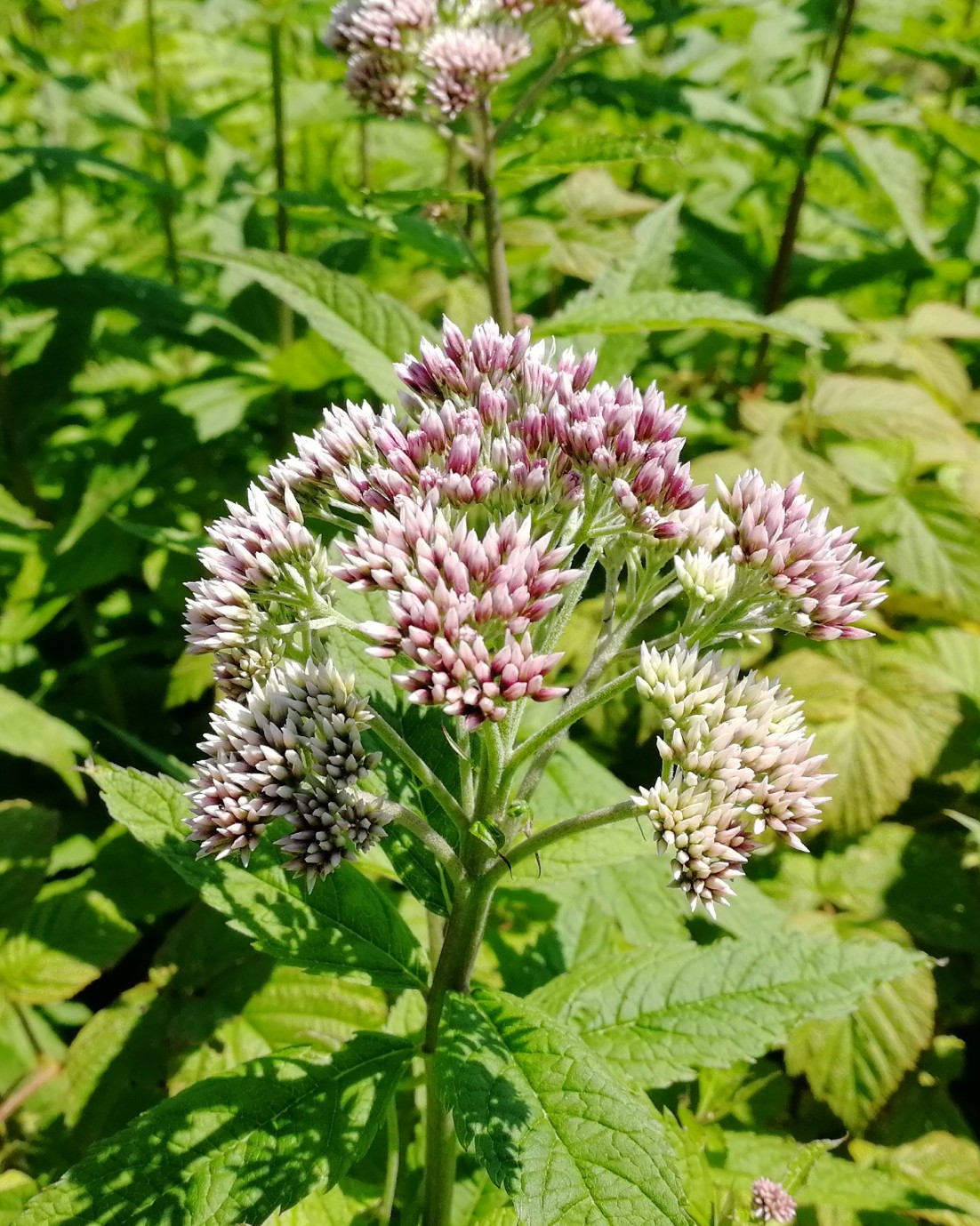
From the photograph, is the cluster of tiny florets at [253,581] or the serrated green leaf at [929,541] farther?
the serrated green leaf at [929,541]

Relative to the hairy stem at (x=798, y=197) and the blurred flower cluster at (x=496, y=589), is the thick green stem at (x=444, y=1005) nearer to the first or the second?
the blurred flower cluster at (x=496, y=589)

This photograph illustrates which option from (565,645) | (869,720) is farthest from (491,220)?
(869,720)

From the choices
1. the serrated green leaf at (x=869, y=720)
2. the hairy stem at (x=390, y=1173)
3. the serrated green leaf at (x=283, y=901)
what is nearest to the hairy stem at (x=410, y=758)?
the serrated green leaf at (x=283, y=901)

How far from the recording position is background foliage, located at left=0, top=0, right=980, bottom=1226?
221cm

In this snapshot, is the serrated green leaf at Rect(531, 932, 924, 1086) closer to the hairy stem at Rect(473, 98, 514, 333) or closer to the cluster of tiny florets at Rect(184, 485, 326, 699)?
the cluster of tiny florets at Rect(184, 485, 326, 699)

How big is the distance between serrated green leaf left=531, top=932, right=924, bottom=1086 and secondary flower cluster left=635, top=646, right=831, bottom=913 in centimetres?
47

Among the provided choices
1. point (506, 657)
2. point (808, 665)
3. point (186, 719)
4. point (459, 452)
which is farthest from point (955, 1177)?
point (186, 719)

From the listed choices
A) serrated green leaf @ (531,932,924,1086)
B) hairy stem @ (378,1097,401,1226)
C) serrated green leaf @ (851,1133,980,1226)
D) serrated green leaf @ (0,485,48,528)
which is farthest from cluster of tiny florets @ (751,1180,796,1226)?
→ serrated green leaf @ (0,485,48,528)

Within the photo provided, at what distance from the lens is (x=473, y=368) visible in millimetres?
2035

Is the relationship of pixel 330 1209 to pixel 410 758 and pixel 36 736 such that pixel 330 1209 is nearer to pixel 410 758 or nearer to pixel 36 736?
pixel 410 758

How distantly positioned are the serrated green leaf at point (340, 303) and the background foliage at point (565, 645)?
1cm

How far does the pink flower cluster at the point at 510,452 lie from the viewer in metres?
1.82

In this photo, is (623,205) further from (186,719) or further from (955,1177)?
(955,1177)

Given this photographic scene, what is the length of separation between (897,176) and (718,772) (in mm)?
Answer: 3238
